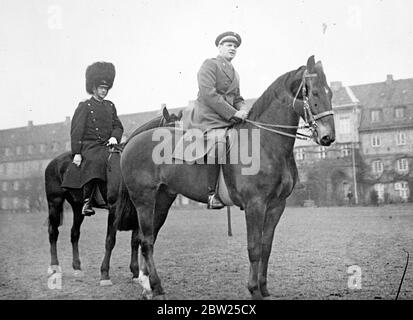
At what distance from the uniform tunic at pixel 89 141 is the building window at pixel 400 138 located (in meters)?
27.5

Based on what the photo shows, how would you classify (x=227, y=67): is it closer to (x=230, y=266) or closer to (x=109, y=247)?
(x=109, y=247)

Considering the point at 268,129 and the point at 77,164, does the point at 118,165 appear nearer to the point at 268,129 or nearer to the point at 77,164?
the point at 77,164

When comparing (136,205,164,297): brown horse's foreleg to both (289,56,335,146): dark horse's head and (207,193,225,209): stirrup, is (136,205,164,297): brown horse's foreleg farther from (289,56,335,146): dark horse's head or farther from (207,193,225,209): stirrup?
(289,56,335,146): dark horse's head

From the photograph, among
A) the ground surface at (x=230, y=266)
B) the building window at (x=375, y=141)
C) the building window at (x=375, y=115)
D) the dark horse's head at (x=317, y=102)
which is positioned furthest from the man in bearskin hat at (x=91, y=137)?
the building window at (x=375, y=115)

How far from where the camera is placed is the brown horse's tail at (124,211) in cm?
730

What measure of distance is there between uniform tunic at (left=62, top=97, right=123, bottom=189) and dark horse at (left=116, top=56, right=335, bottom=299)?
3.85 feet

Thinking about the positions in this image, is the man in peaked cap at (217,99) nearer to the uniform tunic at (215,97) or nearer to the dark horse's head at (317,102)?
the uniform tunic at (215,97)

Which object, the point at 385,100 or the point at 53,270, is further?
the point at 385,100

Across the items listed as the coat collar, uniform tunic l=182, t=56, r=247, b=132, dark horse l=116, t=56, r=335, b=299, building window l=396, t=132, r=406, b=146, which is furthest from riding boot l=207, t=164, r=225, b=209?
building window l=396, t=132, r=406, b=146

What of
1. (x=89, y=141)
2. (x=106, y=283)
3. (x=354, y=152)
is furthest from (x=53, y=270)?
(x=354, y=152)

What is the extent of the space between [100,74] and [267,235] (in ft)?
13.2

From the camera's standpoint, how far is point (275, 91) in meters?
6.03
